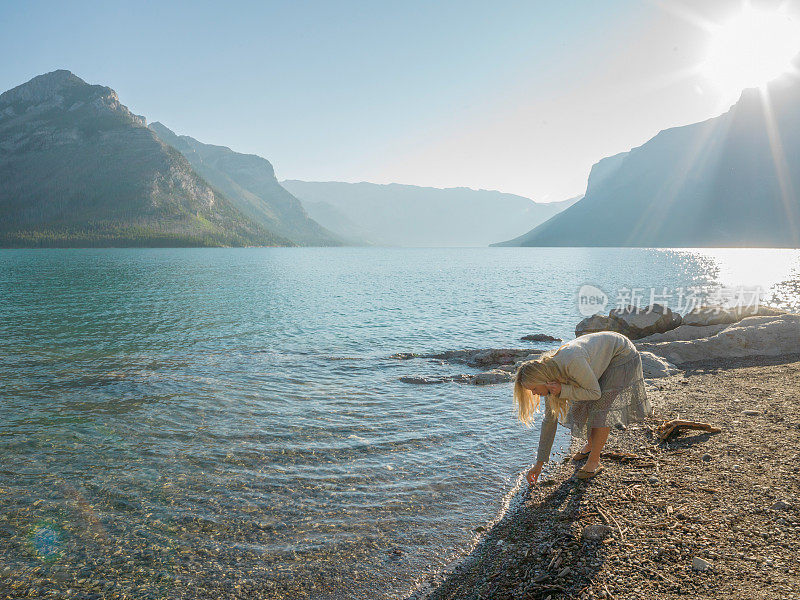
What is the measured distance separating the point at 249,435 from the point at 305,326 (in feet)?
64.1

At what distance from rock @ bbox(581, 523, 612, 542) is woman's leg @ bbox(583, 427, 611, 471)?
1.92 metres

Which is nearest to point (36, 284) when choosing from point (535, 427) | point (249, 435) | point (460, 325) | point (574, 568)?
point (460, 325)

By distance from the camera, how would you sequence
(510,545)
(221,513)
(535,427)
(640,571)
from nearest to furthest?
(640,571) → (510,545) → (221,513) → (535,427)

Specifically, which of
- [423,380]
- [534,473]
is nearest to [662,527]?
[534,473]

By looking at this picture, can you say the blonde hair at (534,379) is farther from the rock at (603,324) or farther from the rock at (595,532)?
the rock at (603,324)

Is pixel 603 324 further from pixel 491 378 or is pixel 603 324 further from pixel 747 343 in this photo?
pixel 491 378

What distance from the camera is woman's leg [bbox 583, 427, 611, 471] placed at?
25.4 feet

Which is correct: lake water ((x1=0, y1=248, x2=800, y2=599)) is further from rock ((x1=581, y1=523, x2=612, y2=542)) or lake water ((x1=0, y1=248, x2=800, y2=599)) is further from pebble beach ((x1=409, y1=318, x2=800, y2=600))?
rock ((x1=581, y1=523, x2=612, y2=542))

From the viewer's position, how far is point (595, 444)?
7.89 metres

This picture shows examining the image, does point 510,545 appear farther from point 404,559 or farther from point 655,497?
point 655,497

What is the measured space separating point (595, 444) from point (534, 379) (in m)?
2.59

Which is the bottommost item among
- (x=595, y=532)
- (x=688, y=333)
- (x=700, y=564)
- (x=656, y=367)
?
(x=595, y=532)

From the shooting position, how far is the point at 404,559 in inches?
264

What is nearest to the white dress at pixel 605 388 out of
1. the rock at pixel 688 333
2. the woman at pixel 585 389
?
the woman at pixel 585 389
